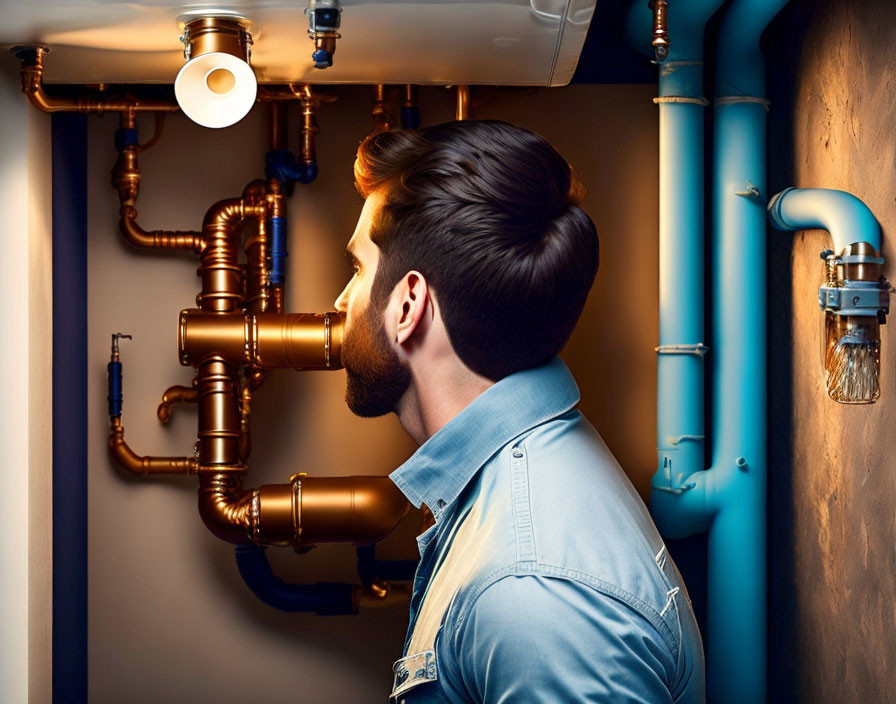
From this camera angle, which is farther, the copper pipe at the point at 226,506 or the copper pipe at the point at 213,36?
the copper pipe at the point at 226,506

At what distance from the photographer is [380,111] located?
2.12m

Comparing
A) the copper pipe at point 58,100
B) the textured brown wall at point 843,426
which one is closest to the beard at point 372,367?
the textured brown wall at point 843,426

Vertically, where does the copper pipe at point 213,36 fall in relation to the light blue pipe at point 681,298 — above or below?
above

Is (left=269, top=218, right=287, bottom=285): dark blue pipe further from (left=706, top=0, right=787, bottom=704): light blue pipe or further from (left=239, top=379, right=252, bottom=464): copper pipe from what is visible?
(left=706, top=0, right=787, bottom=704): light blue pipe

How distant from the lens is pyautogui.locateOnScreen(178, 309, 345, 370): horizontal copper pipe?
2.00m

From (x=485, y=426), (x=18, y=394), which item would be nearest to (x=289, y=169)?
(x=18, y=394)

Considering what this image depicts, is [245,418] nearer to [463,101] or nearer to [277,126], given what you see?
[277,126]

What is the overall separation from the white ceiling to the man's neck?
2.46 feet

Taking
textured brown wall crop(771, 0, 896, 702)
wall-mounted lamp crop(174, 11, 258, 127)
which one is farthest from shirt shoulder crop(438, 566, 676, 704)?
wall-mounted lamp crop(174, 11, 258, 127)

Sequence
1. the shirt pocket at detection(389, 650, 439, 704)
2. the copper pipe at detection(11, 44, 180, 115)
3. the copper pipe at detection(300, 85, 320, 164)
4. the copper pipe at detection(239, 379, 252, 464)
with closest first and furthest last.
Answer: the shirt pocket at detection(389, 650, 439, 704), the copper pipe at detection(11, 44, 180, 115), the copper pipe at detection(300, 85, 320, 164), the copper pipe at detection(239, 379, 252, 464)

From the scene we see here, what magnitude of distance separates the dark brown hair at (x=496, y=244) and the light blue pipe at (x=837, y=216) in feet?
1.76

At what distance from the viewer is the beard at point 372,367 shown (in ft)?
3.72

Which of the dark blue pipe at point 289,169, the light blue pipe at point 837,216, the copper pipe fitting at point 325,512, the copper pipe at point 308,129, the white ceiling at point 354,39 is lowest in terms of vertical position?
the copper pipe fitting at point 325,512

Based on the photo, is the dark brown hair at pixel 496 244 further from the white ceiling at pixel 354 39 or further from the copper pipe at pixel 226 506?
the copper pipe at pixel 226 506
